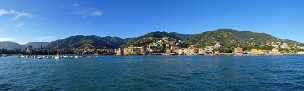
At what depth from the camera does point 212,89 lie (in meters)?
39.6

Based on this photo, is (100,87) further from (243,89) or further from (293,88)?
(293,88)

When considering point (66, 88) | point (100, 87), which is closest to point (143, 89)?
point (100, 87)

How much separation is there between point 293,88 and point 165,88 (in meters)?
15.8

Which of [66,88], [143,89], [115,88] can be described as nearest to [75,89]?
[66,88]

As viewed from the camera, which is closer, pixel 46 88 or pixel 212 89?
pixel 212 89

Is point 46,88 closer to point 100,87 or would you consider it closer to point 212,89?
point 100,87

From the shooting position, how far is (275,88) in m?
40.6

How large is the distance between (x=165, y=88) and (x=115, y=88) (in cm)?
628

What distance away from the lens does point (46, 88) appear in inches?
1657

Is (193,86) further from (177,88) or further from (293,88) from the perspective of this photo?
(293,88)

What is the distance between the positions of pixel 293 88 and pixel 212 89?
1028 centimetres

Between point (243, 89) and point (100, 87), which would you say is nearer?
point (243, 89)

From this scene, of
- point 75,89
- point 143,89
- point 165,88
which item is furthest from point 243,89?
point 75,89

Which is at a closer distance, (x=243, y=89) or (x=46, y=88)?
(x=243, y=89)
